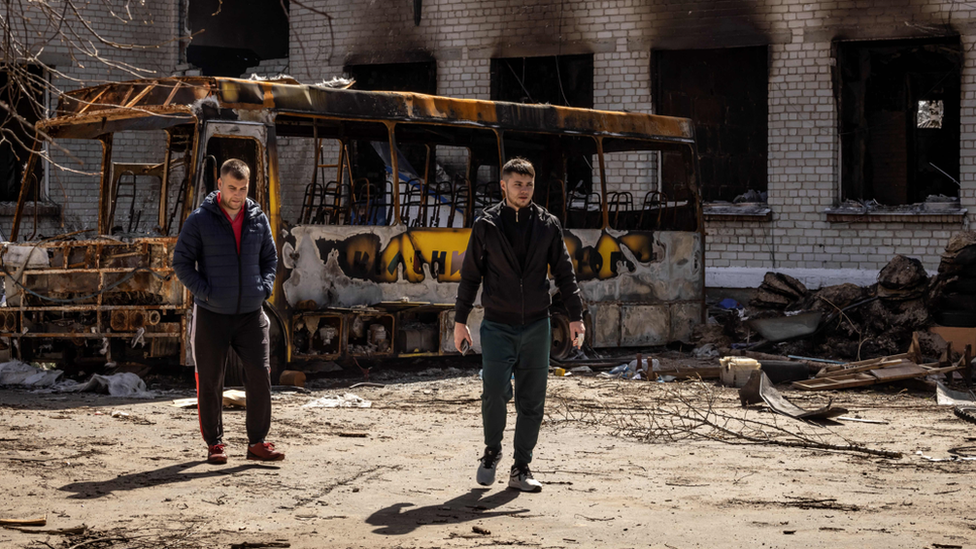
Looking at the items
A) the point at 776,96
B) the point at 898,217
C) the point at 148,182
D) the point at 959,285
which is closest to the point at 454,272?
the point at 148,182

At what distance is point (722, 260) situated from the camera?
16.0 metres

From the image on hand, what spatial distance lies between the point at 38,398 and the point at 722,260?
923 cm

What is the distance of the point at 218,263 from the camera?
21.2 feet

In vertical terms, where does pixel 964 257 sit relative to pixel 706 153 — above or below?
below

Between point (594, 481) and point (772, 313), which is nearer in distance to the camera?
point (594, 481)

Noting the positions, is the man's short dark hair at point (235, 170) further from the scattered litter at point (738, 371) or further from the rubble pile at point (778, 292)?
the rubble pile at point (778, 292)

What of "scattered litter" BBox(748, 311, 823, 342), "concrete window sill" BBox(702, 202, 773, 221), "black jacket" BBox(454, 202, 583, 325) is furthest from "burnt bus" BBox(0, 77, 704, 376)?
"black jacket" BBox(454, 202, 583, 325)

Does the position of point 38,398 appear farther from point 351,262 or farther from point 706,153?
point 706,153

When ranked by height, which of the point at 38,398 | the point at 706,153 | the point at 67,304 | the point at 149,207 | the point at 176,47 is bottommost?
the point at 38,398

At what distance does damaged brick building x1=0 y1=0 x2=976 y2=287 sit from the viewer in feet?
49.4

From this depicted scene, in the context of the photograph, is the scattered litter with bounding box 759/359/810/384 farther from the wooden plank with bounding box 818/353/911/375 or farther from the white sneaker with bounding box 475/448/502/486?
the white sneaker with bounding box 475/448/502/486

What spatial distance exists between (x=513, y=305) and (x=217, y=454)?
1807mm

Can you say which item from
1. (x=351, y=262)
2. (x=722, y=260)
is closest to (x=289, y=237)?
(x=351, y=262)

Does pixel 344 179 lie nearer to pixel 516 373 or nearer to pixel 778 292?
pixel 778 292
